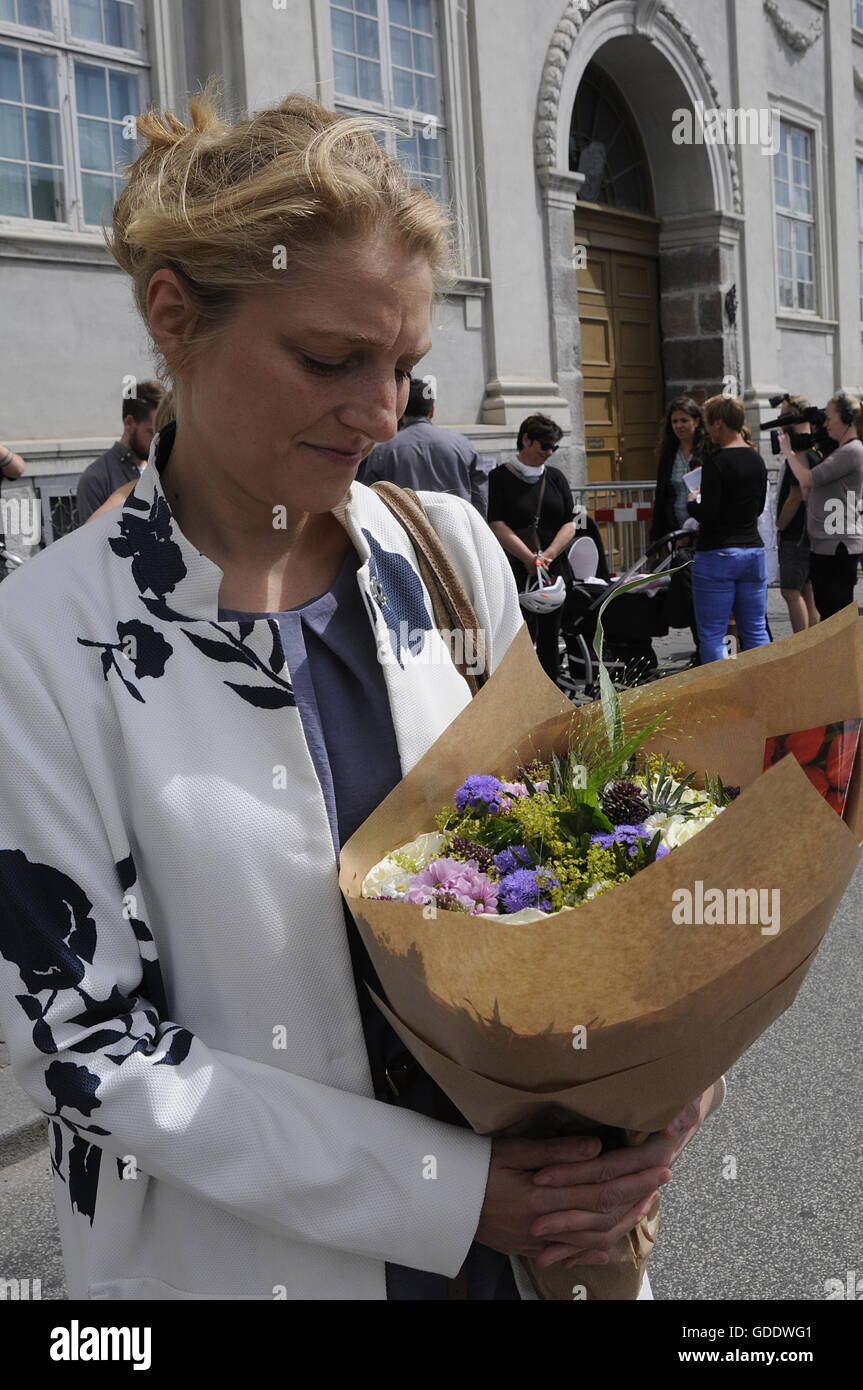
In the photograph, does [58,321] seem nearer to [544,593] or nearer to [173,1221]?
[544,593]

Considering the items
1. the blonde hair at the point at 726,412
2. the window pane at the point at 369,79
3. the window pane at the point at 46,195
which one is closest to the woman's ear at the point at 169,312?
the blonde hair at the point at 726,412

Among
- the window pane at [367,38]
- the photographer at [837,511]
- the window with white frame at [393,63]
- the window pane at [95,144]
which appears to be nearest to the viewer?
the window pane at [95,144]

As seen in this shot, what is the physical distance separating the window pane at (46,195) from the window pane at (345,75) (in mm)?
2841

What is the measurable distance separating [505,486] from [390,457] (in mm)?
1772

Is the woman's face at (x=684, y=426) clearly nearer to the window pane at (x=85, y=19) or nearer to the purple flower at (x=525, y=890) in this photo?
the window pane at (x=85, y=19)

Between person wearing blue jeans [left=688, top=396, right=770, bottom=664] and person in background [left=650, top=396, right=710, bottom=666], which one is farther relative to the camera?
person in background [left=650, top=396, right=710, bottom=666]

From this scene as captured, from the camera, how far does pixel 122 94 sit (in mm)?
9125

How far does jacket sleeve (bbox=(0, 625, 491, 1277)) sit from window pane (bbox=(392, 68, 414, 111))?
36.0 feet

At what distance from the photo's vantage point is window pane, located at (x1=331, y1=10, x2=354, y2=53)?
10.4 meters

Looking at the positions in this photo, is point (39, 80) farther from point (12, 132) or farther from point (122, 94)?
point (122, 94)

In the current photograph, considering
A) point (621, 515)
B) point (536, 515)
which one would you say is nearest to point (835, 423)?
point (536, 515)

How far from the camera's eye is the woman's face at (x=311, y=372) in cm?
130

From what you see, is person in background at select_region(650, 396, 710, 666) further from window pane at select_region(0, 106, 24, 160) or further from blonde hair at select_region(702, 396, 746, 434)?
window pane at select_region(0, 106, 24, 160)

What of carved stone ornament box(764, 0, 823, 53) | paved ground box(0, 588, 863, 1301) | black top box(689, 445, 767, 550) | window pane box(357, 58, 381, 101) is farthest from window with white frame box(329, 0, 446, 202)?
paved ground box(0, 588, 863, 1301)
